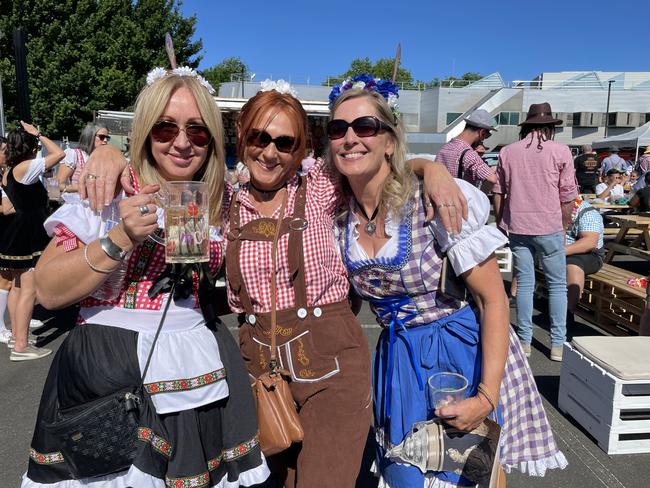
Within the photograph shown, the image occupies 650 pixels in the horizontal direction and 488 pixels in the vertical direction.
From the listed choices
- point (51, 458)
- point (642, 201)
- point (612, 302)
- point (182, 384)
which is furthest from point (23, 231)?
point (642, 201)

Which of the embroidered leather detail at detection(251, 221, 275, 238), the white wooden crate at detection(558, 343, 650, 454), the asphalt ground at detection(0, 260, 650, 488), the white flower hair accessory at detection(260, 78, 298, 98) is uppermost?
the white flower hair accessory at detection(260, 78, 298, 98)

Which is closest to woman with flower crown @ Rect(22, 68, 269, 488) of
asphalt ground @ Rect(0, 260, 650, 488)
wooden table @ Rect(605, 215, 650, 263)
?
asphalt ground @ Rect(0, 260, 650, 488)

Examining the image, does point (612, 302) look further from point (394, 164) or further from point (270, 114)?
point (270, 114)

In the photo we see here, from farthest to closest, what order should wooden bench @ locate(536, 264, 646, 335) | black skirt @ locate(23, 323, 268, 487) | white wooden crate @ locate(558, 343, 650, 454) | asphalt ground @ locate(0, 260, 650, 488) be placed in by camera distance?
wooden bench @ locate(536, 264, 646, 335)
white wooden crate @ locate(558, 343, 650, 454)
asphalt ground @ locate(0, 260, 650, 488)
black skirt @ locate(23, 323, 268, 487)

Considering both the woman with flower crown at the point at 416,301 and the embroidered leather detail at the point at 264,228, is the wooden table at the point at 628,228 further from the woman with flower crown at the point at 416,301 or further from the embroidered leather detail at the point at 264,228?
the embroidered leather detail at the point at 264,228

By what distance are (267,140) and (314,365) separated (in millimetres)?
864

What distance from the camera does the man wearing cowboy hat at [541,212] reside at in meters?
4.48

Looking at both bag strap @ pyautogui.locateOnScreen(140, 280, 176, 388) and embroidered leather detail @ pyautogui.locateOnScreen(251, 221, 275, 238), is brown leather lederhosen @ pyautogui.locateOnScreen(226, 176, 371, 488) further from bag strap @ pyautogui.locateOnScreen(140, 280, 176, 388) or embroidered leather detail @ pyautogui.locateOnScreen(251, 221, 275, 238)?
bag strap @ pyautogui.locateOnScreen(140, 280, 176, 388)

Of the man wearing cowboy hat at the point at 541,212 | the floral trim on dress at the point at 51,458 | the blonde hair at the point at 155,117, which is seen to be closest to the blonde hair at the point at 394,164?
the blonde hair at the point at 155,117

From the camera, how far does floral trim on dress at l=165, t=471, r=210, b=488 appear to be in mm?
1415

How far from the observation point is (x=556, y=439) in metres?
3.27

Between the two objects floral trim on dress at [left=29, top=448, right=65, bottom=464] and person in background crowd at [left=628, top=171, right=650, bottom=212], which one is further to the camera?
person in background crowd at [left=628, top=171, right=650, bottom=212]

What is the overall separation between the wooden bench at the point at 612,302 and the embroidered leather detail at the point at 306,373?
4.13 m

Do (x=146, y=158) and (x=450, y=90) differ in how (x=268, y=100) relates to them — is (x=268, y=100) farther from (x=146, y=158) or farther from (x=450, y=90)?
(x=450, y=90)
